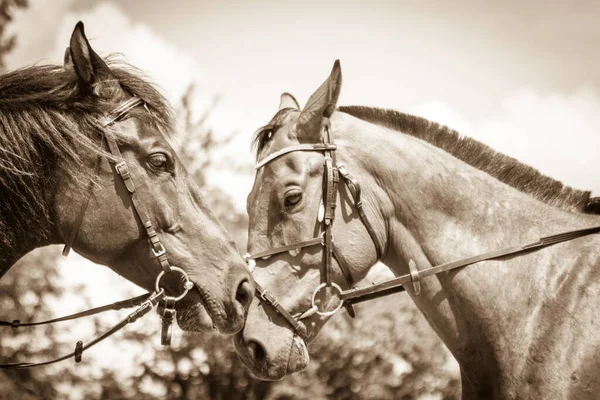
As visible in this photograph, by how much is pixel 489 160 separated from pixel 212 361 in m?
8.66

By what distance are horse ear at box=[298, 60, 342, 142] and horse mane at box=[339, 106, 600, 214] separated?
1.59ft

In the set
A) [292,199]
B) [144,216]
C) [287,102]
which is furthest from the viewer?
[287,102]

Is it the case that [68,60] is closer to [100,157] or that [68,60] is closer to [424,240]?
[100,157]

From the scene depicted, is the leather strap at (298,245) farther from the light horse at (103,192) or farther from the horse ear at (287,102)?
the horse ear at (287,102)

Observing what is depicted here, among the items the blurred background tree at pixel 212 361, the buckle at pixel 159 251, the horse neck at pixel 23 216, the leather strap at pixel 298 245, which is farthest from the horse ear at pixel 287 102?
the blurred background tree at pixel 212 361

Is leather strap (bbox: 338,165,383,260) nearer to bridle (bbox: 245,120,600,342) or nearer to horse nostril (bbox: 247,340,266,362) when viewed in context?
bridle (bbox: 245,120,600,342)

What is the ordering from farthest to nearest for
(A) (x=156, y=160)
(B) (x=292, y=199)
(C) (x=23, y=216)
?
(B) (x=292, y=199) → (A) (x=156, y=160) → (C) (x=23, y=216)

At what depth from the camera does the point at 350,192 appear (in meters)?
4.80

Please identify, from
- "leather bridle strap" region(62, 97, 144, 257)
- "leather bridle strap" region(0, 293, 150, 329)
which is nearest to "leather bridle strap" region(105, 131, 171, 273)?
"leather bridle strap" region(62, 97, 144, 257)

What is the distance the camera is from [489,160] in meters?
4.93

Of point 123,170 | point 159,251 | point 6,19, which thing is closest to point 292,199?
point 159,251

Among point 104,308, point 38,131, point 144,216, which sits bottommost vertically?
point 104,308

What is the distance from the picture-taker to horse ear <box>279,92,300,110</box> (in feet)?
19.6

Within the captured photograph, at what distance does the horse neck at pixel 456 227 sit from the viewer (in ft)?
14.3
